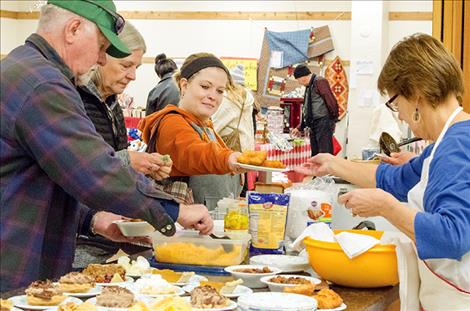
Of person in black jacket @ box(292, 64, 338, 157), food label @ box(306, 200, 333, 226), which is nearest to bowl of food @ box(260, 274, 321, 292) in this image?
food label @ box(306, 200, 333, 226)

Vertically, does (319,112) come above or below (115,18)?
below

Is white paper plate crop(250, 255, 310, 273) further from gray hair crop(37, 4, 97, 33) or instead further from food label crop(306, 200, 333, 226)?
gray hair crop(37, 4, 97, 33)

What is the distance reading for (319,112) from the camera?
36.1ft

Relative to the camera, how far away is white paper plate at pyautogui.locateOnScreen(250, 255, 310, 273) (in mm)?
2543

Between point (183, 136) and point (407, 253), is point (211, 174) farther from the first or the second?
point (407, 253)

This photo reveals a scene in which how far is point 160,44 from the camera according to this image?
13.9 metres

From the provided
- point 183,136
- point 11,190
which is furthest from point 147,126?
point 11,190

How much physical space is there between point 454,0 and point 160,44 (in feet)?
30.4

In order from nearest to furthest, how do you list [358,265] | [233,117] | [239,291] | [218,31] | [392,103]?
1. [239,291]
2. [358,265]
3. [392,103]
4. [233,117]
5. [218,31]

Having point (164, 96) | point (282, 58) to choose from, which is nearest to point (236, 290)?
point (164, 96)

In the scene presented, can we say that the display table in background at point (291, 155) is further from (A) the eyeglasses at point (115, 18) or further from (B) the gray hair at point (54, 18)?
(B) the gray hair at point (54, 18)

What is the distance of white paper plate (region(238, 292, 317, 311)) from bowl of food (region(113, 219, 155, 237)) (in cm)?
66

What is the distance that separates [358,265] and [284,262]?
30 cm

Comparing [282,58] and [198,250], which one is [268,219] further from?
[282,58]
